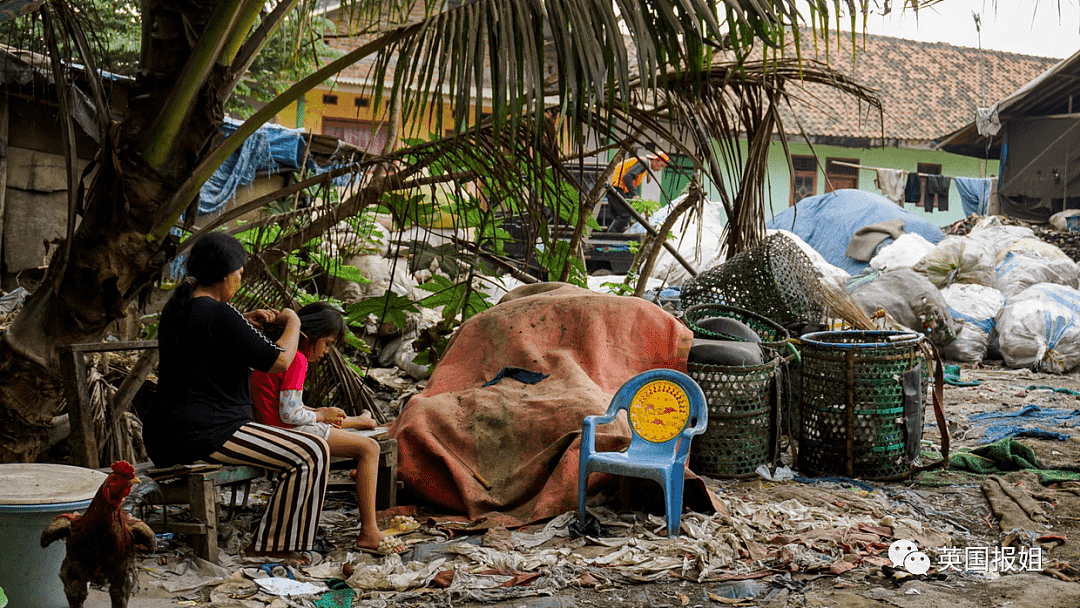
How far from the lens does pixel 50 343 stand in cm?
405

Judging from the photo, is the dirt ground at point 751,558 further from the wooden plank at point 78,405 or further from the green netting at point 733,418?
the wooden plank at point 78,405

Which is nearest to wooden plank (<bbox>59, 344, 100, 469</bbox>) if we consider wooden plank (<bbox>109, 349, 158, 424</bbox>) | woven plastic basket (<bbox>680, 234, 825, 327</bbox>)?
wooden plank (<bbox>109, 349, 158, 424</bbox>)

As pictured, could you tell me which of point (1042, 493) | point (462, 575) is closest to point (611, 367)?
point (462, 575)

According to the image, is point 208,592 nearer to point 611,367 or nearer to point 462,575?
point 462,575

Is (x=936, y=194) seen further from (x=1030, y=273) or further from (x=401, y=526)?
(x=401, y=526)

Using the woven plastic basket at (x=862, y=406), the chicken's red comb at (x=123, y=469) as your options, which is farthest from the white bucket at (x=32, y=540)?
the woven plastic basket at (x=862, y=406)

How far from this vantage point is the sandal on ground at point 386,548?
12.9ft

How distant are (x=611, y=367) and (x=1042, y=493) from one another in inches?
95.6

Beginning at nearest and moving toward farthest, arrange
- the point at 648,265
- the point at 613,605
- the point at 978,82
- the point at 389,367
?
the point at 613,605 < the point at 648,265 < the point at 389,367 < the point at 978,82

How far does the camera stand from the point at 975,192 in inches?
778

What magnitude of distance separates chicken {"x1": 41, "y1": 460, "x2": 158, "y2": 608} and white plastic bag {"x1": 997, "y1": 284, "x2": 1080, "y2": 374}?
9886 mm

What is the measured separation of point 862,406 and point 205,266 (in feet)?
11.9

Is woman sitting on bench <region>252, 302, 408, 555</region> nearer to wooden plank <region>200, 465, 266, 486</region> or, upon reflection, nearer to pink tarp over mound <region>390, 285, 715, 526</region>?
wooden plank <region>200, 465, 266, 486</region>

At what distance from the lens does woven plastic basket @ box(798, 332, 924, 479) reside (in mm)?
5203
